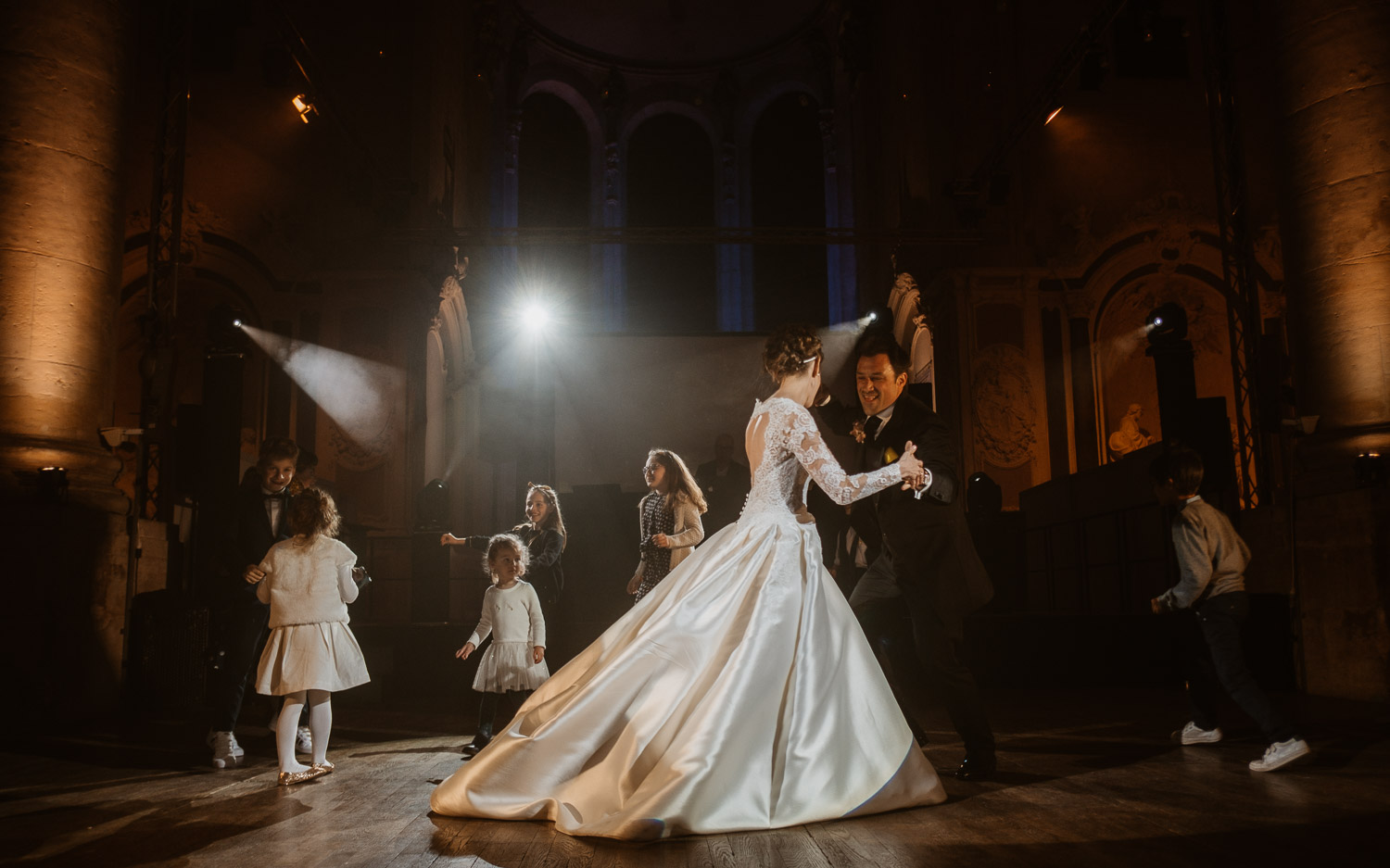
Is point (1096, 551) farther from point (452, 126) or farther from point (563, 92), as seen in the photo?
point (563, 92)

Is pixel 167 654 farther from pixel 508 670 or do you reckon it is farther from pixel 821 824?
pixel 821 824

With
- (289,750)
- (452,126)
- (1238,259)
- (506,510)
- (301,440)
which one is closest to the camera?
(289,750)

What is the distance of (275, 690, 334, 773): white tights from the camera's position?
3.69 meters

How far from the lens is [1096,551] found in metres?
9.34

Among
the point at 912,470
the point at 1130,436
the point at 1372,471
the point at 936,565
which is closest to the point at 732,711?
the point at 912,470

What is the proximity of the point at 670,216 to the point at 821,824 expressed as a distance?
1777 cm

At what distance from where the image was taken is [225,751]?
13.6 feet

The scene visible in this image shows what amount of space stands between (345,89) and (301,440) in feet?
14.9

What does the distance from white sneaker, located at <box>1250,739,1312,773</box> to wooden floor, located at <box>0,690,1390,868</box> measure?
0.16ft

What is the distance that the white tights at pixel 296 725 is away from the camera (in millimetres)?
3691

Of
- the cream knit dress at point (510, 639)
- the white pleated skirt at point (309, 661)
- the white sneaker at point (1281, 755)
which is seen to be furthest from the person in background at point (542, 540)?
the white sneaker at point (1281, 755)

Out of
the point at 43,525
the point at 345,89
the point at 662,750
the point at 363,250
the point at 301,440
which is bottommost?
the point at 662,750

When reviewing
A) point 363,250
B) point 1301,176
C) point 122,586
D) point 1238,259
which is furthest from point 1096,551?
point 363,250

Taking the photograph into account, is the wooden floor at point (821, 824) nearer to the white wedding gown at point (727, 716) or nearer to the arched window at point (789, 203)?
the white wedding gown at point (727, 716)
